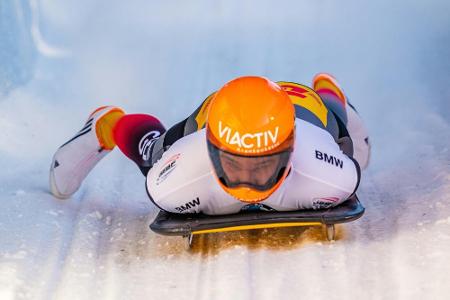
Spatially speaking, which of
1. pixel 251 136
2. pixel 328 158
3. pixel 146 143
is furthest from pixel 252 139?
pixel 146 143

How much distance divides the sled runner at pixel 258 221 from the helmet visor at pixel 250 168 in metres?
0.24

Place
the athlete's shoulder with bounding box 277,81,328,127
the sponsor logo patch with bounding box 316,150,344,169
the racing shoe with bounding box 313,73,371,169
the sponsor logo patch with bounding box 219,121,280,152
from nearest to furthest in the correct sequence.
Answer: the sponsor logo patch with bounding box 219,121,280,152, the sponsor logo patch with bounding box 316,150,344,169, the athlete's shoulder with bounding box 277,81,328,127, the racing shoe with bounding box 313,73,371,169

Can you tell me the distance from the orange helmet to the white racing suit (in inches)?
8.7

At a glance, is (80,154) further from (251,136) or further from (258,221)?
(251,136)

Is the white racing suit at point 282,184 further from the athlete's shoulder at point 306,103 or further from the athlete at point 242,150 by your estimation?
the athlete's shoulder at point 306,103

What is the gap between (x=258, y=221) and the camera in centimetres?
271

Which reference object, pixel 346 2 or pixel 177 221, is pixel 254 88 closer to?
pixel 177 221

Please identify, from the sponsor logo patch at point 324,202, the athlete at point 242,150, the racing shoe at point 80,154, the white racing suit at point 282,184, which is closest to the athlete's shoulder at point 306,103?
the athlete at point 242,150

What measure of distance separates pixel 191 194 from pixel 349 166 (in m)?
0.57

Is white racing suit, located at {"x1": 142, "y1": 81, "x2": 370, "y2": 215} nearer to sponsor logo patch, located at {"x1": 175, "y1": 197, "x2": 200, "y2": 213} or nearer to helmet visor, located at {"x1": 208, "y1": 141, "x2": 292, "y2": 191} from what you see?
sponsor logo patch, located at {"x1": 175, "y1": 197, "x2": 200, "y2": 213}

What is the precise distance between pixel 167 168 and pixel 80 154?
599 mm

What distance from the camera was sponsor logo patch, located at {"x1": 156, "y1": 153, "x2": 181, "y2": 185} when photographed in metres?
2.81

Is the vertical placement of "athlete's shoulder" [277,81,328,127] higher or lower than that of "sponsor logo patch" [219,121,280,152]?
higher

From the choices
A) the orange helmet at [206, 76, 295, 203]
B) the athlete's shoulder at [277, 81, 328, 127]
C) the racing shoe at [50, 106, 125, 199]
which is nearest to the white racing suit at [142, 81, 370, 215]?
the athlete's shoulder at [277, 81, 328, 127]
